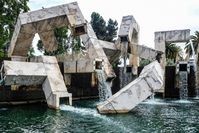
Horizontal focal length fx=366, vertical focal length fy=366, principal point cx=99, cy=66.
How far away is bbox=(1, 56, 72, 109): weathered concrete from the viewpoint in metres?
19.0

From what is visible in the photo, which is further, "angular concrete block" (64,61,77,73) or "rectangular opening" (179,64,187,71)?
"rectangular opening" (179,64,187,71)

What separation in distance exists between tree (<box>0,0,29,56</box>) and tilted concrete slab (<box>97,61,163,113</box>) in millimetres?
18924

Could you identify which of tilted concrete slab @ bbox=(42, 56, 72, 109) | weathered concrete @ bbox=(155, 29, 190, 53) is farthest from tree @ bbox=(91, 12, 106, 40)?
tilted concrete slab @ bbox=(42, 56, 72, 109)

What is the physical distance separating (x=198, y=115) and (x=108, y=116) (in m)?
4.37

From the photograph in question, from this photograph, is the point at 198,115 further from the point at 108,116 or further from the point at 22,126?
the point at 22,126

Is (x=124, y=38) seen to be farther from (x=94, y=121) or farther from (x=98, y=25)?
(x=98, y=25)

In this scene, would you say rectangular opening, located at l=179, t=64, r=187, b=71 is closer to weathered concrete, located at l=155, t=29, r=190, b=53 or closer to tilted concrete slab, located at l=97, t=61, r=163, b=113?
weathered concrete, located at l=155, t=29, r=190, b=53

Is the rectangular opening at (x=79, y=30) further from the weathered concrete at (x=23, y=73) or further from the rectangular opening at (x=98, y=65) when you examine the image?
the weathered concrete at (x=23, y=73)

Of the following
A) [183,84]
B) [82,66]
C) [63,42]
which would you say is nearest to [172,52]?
[63,42]

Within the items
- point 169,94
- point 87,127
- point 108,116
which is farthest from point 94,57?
point 87,127

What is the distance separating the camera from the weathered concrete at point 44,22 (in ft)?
83.3

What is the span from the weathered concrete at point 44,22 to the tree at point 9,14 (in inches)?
253

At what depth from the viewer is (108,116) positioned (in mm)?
16031

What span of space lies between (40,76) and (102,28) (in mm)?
37606
